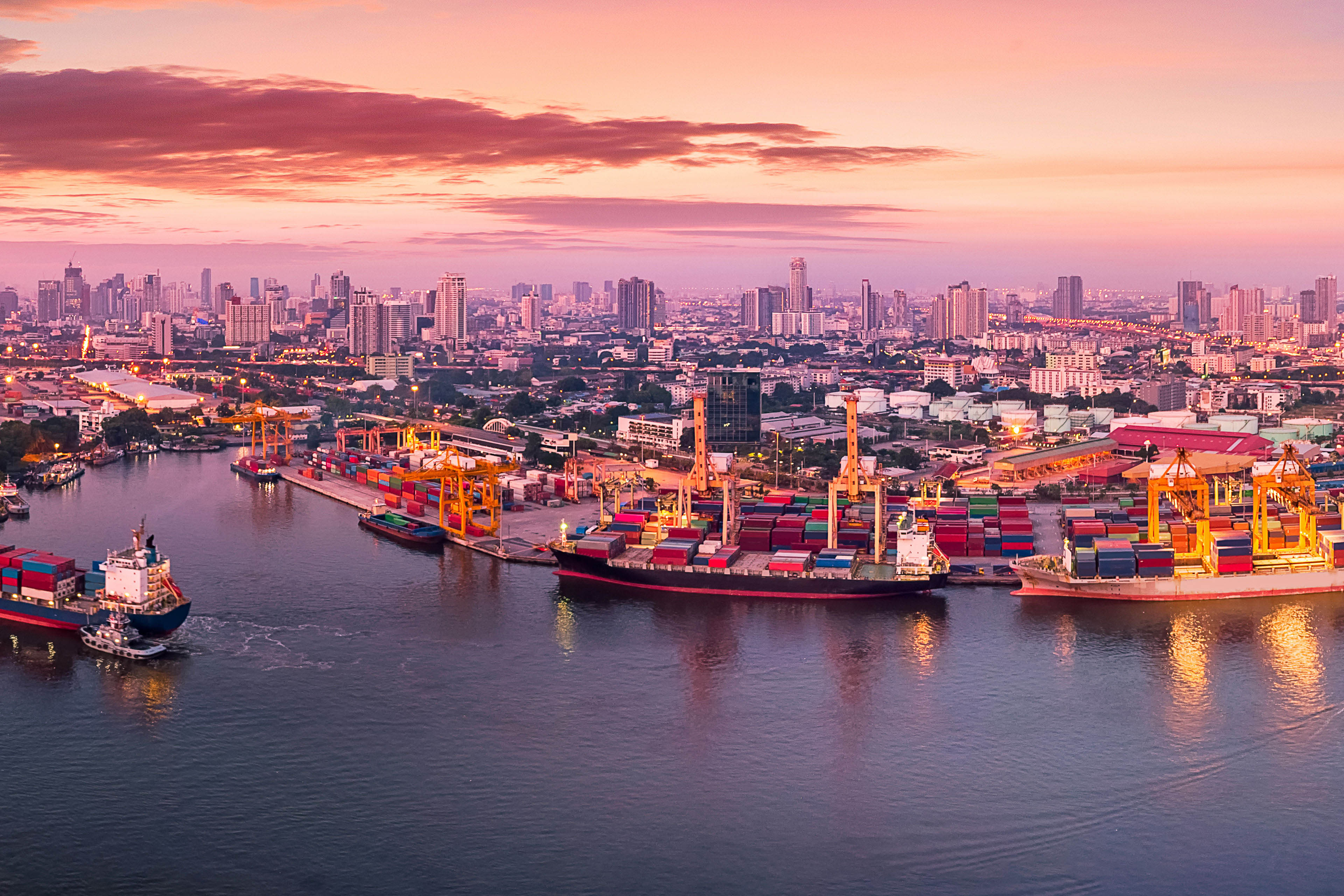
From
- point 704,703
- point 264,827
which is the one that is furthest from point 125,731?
point 704,703

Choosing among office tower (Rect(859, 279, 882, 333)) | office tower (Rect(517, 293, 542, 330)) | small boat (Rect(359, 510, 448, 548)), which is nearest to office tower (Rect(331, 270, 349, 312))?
office tower (Rect(517, 293, 542, 330))

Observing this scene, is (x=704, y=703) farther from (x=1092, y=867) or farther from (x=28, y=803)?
(x=28, y=803)

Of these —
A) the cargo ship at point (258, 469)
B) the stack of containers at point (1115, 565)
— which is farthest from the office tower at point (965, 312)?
the stack of containers at point (1115, 565)

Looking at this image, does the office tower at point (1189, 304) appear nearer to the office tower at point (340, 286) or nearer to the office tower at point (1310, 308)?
the office tower at point (1310, 308)

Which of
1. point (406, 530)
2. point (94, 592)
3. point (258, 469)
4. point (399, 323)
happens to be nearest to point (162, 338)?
point (399, 323)

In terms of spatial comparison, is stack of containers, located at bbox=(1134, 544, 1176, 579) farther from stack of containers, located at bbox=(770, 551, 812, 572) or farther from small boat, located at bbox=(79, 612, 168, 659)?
small boat, located at bbox=(79, 612, 168, 659)

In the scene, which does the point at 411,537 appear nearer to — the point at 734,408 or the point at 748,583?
the point at 748,583

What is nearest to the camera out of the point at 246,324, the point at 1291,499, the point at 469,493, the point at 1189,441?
the point at 1291,499
